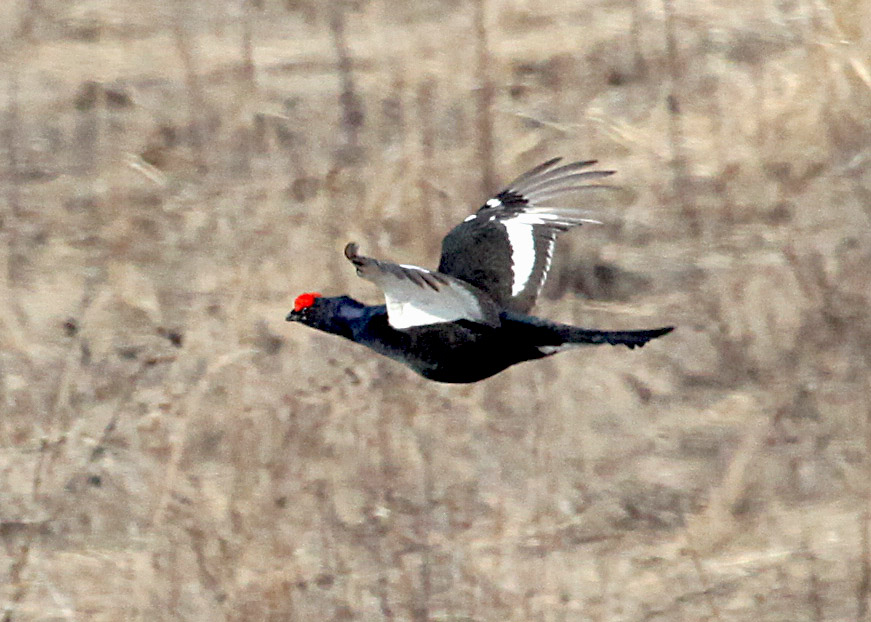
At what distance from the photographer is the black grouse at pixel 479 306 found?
4.70 metres

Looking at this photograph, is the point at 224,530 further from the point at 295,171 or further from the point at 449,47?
the point at 449,47

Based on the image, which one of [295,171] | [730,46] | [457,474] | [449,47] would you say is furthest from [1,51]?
[730,46]

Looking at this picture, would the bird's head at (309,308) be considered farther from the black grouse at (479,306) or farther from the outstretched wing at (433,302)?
the outstretched wing at (433,302)

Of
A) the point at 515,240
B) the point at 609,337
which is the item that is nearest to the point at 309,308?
the point at 515,240

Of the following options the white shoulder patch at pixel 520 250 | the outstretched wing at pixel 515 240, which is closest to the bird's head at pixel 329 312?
the outstretched wing at pixel 515 240

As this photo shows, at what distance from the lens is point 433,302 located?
4695 millimetres

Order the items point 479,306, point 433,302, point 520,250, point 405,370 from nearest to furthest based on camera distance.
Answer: point 433,302 < point 479,306 < point 520,250 < point 405,370

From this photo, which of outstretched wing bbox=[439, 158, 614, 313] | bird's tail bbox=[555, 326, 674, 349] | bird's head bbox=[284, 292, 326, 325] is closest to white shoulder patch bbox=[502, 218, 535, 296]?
outstretched wing bbox=[439, 158, 614, 313]

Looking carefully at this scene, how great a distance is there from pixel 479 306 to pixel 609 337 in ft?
1.33

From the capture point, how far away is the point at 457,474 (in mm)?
7039

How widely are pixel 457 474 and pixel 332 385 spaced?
67 cm

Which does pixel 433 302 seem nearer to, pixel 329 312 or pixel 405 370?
pixel 329 312

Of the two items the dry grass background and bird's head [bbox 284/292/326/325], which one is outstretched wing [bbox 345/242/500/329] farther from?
the dry grass background

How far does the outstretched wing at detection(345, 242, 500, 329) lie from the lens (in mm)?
4434
